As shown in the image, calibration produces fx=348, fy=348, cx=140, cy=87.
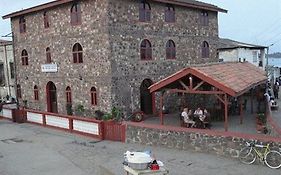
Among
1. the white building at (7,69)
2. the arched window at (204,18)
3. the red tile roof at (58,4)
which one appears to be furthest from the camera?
the white building at (7,69)

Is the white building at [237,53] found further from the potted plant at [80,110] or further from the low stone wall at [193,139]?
the low stone wall at [193,139]

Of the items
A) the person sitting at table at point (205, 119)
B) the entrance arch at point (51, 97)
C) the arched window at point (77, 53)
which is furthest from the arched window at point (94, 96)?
the person sitting at table at point (205, 119)

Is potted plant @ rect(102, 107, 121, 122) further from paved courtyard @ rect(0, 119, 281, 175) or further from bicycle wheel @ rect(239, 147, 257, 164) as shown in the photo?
bicycle wheel @ rect(239, 147, 257, 164)

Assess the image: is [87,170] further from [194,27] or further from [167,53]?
[194,27]

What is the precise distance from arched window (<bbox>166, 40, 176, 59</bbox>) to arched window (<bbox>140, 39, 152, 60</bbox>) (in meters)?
1.89

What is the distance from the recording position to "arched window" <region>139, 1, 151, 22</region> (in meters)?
23.2

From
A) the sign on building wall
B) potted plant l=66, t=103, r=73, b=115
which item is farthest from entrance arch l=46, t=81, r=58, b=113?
potted plant l=66, t=103, r=73, b=115

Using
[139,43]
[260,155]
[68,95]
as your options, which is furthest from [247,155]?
[68,95]

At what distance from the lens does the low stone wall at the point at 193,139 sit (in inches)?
536

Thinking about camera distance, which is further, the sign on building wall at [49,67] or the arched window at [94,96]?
the sign on building wall at [49,67]

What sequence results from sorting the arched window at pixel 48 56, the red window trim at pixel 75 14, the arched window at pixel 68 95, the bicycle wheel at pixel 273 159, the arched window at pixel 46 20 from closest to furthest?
the bicycle wheel at pixel 273 159
the red window trim at pixel 75 14
the arched window at pixel 68 95
the arched window at pixel 46 20
the arched window at pixel 48 56

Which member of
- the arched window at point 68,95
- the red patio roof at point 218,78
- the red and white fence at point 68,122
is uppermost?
the red patio roof at point 218,78

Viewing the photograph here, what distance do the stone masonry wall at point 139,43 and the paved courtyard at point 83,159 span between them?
15.7 ft

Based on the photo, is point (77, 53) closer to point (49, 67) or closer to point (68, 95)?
point (68, 95)
